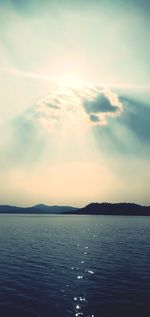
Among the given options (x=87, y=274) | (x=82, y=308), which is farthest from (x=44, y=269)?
(x=82, y=308)

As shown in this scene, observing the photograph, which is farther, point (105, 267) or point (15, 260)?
point (15, 260)

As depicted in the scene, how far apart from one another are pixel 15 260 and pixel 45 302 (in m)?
26.7

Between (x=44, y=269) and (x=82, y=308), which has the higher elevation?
(x=44, y=269)

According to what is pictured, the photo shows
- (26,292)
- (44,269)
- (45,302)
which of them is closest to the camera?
(45,302)

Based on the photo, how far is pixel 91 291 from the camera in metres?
38.7

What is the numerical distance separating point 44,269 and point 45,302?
57.6 ft

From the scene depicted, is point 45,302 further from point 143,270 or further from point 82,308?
point 143,270

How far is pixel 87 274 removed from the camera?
4856 cm

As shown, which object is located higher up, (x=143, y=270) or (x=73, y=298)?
(x=143, y=270)

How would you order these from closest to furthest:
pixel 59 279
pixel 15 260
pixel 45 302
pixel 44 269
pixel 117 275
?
pixel 45 302
pixel 59 279
pixel 117 275
pixel 44 269
pixel 15 260

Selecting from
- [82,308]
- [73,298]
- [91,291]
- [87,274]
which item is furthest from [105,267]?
[82,308]

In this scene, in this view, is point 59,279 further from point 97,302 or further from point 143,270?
point 143,270

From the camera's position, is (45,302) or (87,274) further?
(87,274)

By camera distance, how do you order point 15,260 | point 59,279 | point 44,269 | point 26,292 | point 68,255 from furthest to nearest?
point 68,255
point 15,260
point 44,269
point 59,279
point 26,292
